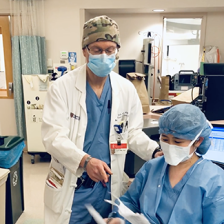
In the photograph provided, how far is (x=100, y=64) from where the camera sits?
1.34m

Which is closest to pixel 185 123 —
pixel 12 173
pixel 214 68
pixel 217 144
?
pixel 217 144

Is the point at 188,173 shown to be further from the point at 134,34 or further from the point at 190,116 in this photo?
the point at 134,34

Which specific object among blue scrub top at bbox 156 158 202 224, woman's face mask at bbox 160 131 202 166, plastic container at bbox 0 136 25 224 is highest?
woman's face mask at bbox 160 131 202 166

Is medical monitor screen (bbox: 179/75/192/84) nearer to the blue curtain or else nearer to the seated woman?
the blue curtain

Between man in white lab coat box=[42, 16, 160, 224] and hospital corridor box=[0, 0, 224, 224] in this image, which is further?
man in white lab coat box=[42, 16, 160, 224]

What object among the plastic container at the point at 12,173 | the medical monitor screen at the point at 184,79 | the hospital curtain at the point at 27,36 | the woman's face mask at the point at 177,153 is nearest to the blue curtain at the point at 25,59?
the hospital curtain at the point at 27,36

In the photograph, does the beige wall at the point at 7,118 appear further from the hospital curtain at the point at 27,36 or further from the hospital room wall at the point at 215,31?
the hospital room wall at the point at 215,31

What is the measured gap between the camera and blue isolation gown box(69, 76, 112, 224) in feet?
4.48

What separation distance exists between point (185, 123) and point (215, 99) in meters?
0.72

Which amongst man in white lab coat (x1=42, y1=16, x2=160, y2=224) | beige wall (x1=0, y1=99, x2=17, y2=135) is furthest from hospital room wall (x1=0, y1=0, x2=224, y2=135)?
man in white lab coat (x1=42, y1=16, x2=160, y2=224)

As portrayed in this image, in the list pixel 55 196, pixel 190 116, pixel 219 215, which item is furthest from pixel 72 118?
pixel 219 215

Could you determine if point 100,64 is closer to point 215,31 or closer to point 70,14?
point 70,14

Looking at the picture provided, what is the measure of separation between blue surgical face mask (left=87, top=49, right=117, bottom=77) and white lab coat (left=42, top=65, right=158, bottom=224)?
0.09m

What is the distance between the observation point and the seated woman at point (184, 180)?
104 cm
